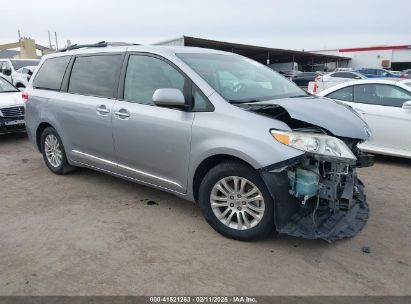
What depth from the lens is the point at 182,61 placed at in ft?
13.2

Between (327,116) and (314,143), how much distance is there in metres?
0.48

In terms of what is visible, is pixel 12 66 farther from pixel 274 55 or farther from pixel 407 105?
pixel 274 55

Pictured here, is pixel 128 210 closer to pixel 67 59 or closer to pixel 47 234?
pixel 47 234

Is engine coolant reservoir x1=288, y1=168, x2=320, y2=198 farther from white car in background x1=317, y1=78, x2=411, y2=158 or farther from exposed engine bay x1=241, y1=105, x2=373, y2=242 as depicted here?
white car in background x1=317, y1=78, x2=411, y2=158

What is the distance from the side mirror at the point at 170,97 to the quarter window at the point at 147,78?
0.18 m

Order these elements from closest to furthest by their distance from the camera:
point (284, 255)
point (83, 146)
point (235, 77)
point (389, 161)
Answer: point (284, 255) < point (235, 77) < point (83, 146) < point (389, 161)

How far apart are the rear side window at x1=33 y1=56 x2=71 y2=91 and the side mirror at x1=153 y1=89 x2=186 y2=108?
2.29 metres

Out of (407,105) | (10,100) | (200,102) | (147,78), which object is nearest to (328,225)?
(200,102)

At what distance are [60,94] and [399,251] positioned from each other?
174 inches

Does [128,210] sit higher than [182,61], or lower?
lower

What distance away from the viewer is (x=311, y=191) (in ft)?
10.9

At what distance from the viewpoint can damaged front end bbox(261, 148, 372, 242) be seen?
3.31 m

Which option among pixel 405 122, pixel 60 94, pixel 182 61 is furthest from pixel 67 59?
pixel 405 122

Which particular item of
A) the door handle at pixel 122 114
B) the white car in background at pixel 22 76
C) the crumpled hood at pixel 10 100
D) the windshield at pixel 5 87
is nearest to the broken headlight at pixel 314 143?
the door handle at pixel 122 114
